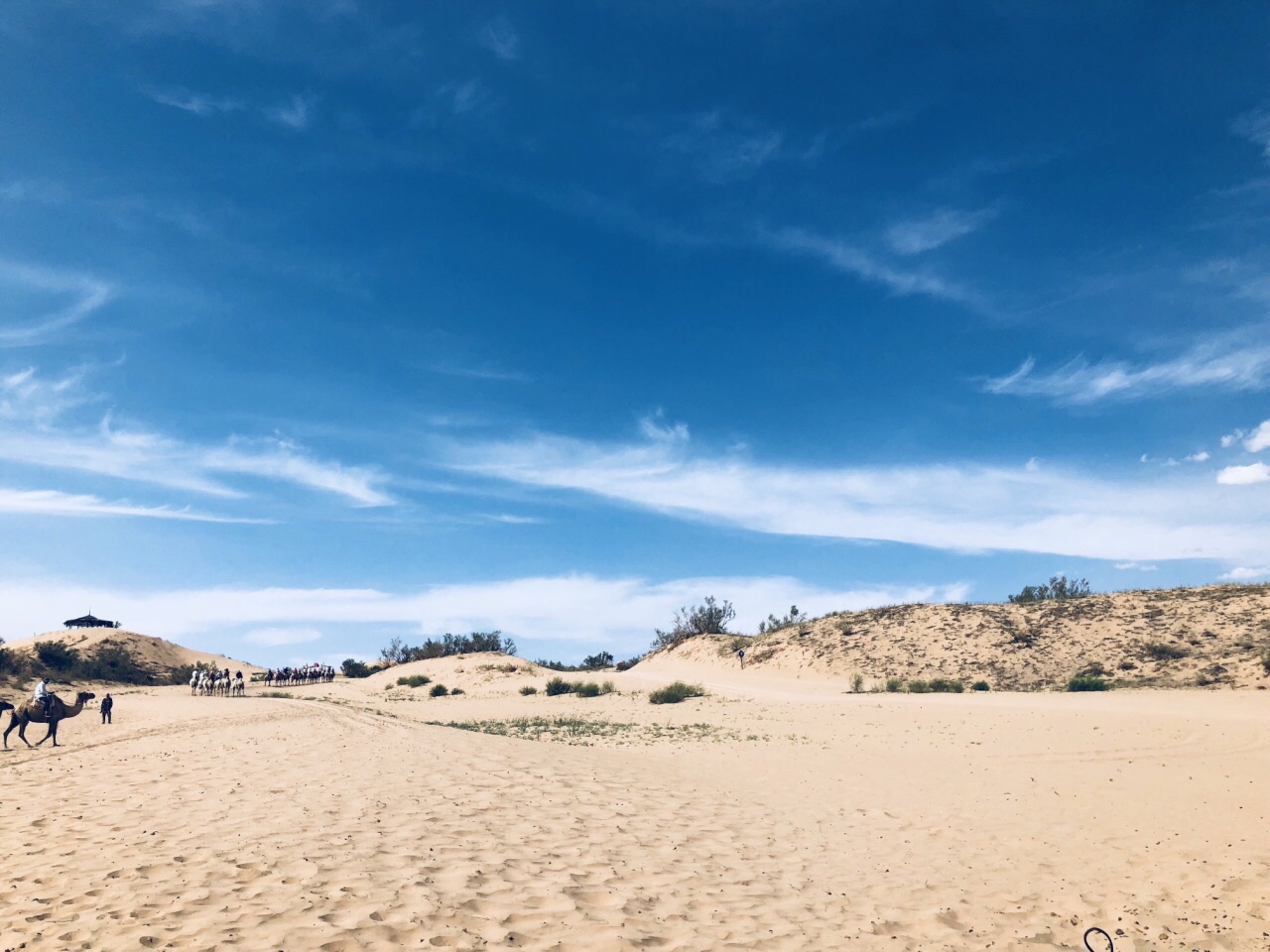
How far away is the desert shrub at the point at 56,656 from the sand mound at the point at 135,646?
4.52 m

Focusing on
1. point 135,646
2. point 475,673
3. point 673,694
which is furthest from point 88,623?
point 673,694

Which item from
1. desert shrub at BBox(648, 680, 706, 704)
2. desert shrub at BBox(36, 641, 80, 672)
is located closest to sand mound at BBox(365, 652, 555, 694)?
desert shrub at BBox(648, 680, 706, 704)

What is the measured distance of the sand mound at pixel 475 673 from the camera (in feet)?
167

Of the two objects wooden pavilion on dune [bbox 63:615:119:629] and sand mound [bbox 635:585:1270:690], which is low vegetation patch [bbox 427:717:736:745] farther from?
wooden pavilion on dune [bbox 63:615:119:629]

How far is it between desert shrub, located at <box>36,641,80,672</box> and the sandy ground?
4447 cm

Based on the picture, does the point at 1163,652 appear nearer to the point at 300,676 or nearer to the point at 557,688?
the point at 557,688

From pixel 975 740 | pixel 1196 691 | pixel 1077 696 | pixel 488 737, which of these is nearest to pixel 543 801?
pixel 488 737

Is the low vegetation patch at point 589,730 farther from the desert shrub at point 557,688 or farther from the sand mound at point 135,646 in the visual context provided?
the sand mound at point 135,646

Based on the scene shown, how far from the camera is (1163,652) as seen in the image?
34.6 m

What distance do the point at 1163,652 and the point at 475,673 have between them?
141 ft

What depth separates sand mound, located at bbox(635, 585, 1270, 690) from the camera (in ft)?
110

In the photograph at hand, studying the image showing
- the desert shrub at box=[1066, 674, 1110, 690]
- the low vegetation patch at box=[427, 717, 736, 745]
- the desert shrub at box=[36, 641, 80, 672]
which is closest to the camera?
the low vegetation patch at box=[427, 717, 736, 745]

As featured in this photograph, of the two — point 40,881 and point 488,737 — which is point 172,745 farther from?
point 40,881

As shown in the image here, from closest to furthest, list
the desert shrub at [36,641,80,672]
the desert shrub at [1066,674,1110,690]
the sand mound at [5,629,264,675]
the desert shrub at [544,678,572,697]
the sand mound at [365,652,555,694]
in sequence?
the desert shrub at [1066,674,1110,690] → the desert shrub at [544,678,572,697] → the sand mound at [365,652,555,694] → the desert shrub at [36,641,80,672] → the sand mound at [5,629,264,675]
